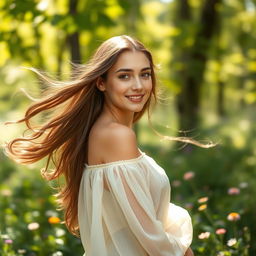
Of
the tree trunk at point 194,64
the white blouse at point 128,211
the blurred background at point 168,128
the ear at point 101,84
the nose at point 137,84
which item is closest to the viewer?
the white blouse at point 128,211

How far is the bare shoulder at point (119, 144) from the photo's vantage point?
2697 millimetres

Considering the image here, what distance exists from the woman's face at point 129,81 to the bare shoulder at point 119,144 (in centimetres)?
20

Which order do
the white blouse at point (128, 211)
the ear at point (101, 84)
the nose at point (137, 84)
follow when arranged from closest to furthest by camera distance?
the white blouse at point (128, 211) → the nose at point (137, 84) → the ear at point (101, 84)

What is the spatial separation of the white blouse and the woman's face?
12.5 inches

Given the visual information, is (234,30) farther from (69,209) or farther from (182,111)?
(69,209)

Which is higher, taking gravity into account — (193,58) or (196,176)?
(193,58)

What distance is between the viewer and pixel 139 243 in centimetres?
279

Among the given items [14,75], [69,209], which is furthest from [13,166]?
[69,209]

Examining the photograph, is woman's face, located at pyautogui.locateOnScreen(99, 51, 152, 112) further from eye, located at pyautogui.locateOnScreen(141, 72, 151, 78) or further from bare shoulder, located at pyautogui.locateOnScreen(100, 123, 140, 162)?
A: bare shoulder, located at pyautogui.locateOnScreen(100, 123, 140, 162)

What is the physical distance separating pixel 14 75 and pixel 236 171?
5.51 meters

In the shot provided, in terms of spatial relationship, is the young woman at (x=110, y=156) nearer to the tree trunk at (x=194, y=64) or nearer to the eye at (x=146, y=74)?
Answer: the eye at (x=146, y=74)

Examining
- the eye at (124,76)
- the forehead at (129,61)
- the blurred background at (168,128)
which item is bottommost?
the blurred background at (168,128)

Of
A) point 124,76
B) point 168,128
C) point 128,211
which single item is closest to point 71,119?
point 124,76

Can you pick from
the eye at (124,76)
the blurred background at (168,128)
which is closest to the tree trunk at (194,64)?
the blurred background at (168,128)
